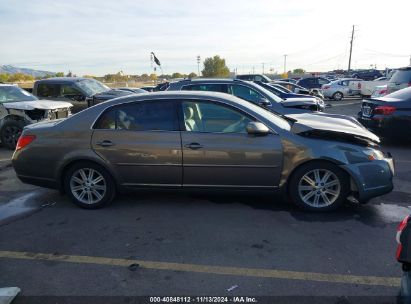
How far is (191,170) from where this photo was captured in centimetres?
459

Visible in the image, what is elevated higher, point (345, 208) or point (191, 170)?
point (191, 170)

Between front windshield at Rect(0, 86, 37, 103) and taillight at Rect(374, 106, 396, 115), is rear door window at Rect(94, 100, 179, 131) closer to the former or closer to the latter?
taillight at Rect(374, 106, 396, 115)

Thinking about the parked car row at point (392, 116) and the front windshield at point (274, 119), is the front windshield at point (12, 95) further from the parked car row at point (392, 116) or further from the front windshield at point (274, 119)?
the parked car row at point (392, 116)

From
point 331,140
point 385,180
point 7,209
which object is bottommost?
point 7,209

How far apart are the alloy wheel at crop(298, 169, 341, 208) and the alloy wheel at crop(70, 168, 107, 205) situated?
2.60 m

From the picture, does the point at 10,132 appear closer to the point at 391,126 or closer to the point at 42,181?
the point at 42,181

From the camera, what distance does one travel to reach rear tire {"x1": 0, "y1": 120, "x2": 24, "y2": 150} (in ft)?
29.2

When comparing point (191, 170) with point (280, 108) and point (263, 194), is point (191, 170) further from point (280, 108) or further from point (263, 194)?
point (280, 108)

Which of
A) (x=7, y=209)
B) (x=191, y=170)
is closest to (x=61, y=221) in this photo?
(x=7, y=209)

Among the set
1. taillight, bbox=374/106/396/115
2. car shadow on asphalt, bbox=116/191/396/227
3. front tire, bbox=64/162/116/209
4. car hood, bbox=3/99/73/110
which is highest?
car hood, bbox=3/99/73/110

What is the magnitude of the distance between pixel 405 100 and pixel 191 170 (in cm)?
621

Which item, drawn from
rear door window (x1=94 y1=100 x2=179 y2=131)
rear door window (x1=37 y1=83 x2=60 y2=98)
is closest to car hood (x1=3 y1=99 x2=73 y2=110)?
rear door window (x1=37 y1=83 x2=60 y2=98)

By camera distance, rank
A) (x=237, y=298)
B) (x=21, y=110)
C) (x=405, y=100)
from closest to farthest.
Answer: (x=237, y=298), (x=405, y=100), (x=21, y=110)

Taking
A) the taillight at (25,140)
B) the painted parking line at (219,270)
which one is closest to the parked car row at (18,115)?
the taillight at (25,140)
